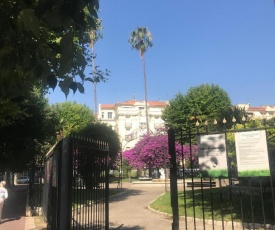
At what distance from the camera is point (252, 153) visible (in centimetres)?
588

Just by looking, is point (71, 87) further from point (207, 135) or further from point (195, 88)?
point (195, 88)

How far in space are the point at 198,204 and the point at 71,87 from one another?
11.4 m

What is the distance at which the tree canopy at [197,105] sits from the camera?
48.1 m

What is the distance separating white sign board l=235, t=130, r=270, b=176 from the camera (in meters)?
5.78

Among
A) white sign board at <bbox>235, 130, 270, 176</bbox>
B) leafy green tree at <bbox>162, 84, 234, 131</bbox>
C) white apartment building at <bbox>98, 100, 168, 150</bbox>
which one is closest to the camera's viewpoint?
white sign board at <bbox>235, 130, 270, 176</bbox>

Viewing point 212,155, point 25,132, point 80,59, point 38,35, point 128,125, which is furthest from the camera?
point 128,125

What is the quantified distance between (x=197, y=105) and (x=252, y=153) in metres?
43.0

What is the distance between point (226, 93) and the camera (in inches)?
2018

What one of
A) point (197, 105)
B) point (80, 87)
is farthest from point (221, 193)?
point (197, 105)

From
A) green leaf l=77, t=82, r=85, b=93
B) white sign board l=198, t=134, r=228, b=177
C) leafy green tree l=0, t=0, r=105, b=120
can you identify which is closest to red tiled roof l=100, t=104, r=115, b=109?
white sign board l=198, t=134, r=228, b=177

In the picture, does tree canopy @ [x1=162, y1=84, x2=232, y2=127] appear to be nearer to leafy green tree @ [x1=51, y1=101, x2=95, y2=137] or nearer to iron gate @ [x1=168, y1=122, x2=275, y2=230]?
leafy green tree @ [x1=51, y1=101, x2=95, y2=137]

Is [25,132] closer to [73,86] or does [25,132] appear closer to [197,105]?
[73,86]

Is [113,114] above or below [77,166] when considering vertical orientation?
above

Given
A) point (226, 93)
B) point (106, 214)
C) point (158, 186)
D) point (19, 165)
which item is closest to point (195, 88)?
point (226, 93)
